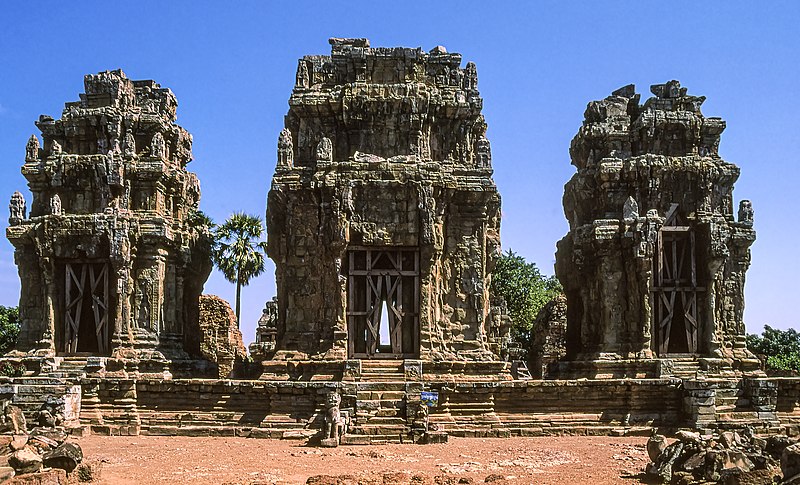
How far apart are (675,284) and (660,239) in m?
1.12

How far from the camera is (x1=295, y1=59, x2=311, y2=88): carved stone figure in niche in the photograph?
18453 mm

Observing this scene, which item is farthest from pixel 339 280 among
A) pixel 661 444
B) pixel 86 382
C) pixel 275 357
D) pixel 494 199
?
pixel 661 444

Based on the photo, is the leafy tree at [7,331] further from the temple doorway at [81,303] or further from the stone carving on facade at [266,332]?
the temple doorway at [81,303]

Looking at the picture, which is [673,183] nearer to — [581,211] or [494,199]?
[581,211]

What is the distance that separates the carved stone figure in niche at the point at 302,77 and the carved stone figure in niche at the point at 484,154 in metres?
4.08

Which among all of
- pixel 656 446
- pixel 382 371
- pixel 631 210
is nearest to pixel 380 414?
pixel 382 371

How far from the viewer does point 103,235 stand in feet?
61.0

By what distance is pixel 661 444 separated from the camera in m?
11.9

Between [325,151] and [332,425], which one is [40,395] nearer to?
[332,425]

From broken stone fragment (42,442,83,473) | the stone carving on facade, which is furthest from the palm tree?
broken stone fragment (42,442,83,473)

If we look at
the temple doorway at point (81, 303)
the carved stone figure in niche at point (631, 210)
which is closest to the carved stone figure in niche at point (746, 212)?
the carved stone figure in niche at point (631, 210)

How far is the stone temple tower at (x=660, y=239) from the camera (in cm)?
1834

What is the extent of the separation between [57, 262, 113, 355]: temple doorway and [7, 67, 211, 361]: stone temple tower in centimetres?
2

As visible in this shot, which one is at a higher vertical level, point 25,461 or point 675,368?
point 675,368
